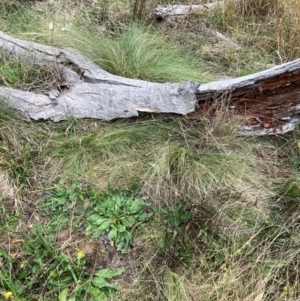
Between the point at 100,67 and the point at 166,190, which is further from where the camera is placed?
the point at 100,67

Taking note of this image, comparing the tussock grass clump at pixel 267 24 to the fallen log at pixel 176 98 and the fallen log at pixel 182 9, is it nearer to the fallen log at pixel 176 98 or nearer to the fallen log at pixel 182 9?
the fallen log at pixel 182 9

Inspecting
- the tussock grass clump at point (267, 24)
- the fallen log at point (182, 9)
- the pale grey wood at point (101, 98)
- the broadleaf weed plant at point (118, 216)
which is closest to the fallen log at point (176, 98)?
the pale grey wood at point (101, 98)

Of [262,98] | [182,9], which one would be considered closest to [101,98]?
[262,98]

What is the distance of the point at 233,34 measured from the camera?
3389 mm

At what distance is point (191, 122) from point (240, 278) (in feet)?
3.21

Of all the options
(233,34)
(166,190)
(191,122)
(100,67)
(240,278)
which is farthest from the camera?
(233,34)

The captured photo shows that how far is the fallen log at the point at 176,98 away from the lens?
2311 millimetres

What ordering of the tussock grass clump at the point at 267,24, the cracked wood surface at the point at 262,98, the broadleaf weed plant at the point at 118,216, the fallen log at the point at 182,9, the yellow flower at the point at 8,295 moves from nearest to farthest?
the yellow flower at the point at 8,295 → the broadleaf weed plant at the point at 118,216 → the cracked wood surface at the point at 262,98 → the tussock grass clump at the point at 267,24 → the fallen log at the point at 182,9

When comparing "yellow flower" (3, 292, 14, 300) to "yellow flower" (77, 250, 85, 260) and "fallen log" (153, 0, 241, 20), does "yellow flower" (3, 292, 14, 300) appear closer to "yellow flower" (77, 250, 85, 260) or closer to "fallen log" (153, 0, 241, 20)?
"yellow flower" (77, 250, 85, 260)

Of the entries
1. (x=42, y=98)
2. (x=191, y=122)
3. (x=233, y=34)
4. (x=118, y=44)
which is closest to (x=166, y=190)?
(x=191, y=122)

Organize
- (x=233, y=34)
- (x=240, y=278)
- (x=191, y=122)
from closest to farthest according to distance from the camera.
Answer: (x=240, y=278) → (x=191, y=122) → (x=233, y=34)

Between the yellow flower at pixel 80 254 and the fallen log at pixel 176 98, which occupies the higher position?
the fallen log at pixel 176 98

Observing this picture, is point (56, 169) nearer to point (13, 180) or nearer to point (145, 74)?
point (13, 180)

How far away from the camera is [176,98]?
7.62 ft
